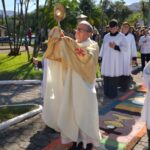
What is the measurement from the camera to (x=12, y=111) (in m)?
7.69

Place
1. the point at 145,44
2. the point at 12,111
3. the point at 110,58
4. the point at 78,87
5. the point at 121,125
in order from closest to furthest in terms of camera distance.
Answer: the point at 78,87 → the point at 121,125 → the point at 12,111 → the point at 110,58 → the point at 145,44

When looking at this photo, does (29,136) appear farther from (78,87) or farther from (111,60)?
(111,60)

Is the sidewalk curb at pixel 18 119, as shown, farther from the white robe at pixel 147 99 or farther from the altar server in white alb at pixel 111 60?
the white robe at pixel 147 99

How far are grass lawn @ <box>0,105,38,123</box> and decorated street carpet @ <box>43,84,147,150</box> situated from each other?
5.31 ft

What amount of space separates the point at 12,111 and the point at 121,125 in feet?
8.00

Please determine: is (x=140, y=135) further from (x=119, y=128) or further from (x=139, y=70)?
(x=139, y=70)

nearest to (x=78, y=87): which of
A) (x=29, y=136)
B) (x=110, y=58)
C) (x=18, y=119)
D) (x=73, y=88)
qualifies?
(x=73, y=88)

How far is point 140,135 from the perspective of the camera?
6.21m

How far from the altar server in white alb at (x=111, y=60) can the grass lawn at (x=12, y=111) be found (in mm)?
2309

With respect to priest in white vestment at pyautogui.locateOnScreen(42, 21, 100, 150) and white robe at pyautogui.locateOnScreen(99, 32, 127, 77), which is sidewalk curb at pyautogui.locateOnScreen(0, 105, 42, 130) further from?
white robe at pyautogui.locateOnScreen(99, 32, 127, 77)

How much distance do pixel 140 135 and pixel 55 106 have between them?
1.72m

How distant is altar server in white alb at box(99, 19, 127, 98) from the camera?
9.04 meters

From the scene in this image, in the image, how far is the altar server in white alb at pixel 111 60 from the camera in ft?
29.7

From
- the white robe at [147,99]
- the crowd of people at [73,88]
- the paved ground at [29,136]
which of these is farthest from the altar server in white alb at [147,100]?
the crowd of people at [73,88]
